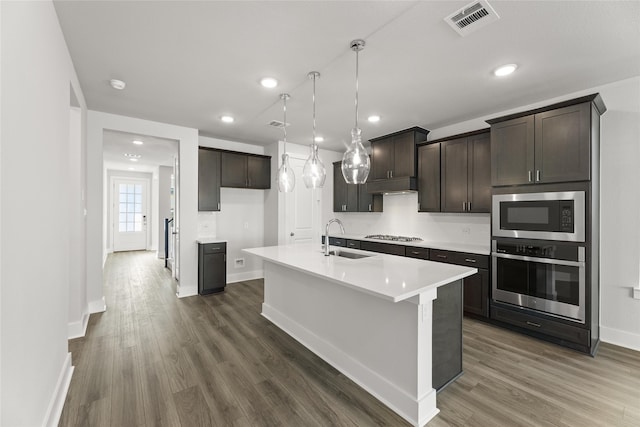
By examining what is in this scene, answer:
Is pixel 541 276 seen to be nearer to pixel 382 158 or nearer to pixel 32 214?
pixel 382 158

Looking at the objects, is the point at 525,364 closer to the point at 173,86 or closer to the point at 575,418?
the point at 575,418

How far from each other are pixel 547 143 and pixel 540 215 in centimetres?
74

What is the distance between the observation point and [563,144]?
2.81 meters

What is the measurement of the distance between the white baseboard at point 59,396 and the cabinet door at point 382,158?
441 cm

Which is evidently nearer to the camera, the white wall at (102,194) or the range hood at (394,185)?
the white wall at (102,194)

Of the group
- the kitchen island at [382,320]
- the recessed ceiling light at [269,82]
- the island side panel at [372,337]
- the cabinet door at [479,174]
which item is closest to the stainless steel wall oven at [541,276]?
the cabinet door at [479,174]

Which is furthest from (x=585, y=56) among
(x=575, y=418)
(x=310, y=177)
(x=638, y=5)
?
(x=575, y=418)

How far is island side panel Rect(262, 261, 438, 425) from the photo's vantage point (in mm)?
1866

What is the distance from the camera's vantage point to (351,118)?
402cm

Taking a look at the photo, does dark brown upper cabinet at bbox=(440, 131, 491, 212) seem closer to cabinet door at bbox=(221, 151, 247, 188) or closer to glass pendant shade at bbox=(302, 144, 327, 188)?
glass pendant shade at bbox=(302, 144, 327, 188)

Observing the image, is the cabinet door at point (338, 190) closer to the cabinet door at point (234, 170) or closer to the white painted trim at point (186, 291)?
the cabinet door at point (234, 170)

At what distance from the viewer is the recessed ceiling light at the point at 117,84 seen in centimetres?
285

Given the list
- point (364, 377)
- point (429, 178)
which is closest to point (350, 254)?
point (364, 377)

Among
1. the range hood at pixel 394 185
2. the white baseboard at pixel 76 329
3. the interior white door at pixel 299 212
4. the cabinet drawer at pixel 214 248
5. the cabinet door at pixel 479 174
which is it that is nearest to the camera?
the white baseboard at pixel 76 329
